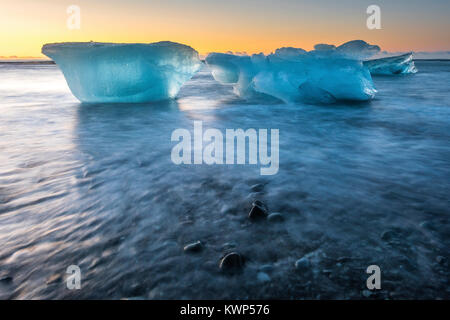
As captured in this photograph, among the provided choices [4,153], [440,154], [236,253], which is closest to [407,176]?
[440,154]

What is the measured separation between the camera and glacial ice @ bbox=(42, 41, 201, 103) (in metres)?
5.73

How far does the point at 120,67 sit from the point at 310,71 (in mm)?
4151

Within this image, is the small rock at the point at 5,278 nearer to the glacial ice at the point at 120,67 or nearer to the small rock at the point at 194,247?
the small rock at the point at 194,247

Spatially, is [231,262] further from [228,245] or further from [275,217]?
[275,217]

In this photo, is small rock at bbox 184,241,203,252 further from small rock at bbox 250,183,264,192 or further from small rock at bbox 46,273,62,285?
small rock at bbox 250,183,264,192

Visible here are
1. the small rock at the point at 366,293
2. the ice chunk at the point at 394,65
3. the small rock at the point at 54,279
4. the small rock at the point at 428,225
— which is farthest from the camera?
the ice chunk at the point at 394,65

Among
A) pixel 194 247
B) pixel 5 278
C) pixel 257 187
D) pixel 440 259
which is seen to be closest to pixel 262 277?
pixel 194 247

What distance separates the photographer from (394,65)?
58.5 ft

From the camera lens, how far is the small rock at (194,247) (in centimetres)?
123

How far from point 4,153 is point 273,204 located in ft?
9.33

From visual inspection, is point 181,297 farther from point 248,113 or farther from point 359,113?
point 359,113

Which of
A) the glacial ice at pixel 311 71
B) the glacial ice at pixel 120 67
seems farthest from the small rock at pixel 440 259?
the glacial ice at pixel 120 67

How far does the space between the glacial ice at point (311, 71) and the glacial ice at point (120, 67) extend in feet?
3.07

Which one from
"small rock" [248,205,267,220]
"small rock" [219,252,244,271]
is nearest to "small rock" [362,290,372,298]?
"small rock" [219,252,244,271]
